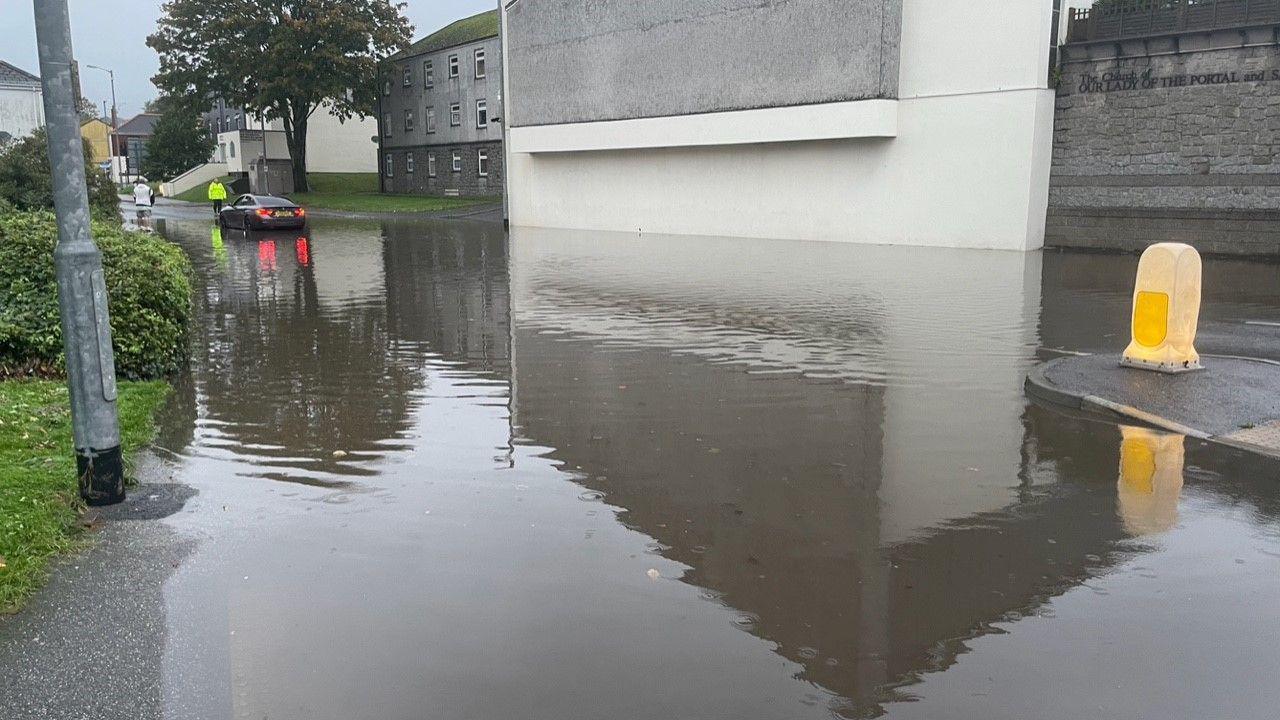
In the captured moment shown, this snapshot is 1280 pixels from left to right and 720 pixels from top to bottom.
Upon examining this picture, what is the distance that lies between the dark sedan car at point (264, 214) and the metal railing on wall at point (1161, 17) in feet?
78.4

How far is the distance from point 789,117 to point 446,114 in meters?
30.0

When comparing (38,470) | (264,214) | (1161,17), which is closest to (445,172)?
(264,214)

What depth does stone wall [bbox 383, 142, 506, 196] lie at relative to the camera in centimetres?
5184

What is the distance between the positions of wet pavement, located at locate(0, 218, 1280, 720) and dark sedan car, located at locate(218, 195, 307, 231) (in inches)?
951

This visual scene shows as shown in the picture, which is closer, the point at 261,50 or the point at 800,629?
the point at 800,629

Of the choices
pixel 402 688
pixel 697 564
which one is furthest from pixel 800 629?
pixel 402 688

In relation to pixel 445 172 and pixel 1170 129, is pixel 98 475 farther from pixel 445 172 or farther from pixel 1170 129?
pixel 445 172

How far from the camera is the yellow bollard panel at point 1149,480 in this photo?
5791 mm

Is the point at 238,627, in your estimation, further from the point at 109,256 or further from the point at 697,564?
the point at 109,256

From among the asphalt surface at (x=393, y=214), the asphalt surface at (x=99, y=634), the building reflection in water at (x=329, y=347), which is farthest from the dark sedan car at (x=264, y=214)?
the asphalt surface at (x=99, y=634)

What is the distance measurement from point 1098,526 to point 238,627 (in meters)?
4.39

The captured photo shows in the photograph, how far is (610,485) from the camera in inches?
256

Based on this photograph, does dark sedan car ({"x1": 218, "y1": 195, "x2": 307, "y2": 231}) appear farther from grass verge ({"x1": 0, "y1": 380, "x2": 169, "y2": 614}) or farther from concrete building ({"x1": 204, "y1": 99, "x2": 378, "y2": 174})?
concrete building ({"x1": 204, "y1": 99, "x2": 378, "y2": 174})

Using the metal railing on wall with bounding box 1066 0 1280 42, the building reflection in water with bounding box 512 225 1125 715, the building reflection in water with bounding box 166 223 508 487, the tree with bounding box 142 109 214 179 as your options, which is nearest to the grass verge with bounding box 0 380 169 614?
the building reflection in water with bounding box 166 223 508 487
